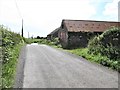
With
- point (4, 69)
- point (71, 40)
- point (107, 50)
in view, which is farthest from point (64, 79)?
point (71, 40)

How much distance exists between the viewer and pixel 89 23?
47.1 metres

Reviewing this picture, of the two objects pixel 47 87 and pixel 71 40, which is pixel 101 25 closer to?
pixel 71 40

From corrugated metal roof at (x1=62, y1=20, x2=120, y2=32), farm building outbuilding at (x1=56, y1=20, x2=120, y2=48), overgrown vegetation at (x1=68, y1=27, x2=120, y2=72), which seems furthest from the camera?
corrugated metal roof at (x1=62, y1=20, x2=120, y2=32)

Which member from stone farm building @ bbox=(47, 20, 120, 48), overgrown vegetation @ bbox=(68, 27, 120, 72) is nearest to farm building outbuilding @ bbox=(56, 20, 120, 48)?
stone farm building @ bbox=(47, 20, 120, 48)

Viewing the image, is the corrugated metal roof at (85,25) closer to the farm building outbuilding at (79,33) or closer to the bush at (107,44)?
the farm building outbuilding at (79,33)

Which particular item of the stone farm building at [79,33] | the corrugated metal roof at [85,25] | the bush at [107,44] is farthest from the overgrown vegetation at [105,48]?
the corrugated metal roof at [85,25]

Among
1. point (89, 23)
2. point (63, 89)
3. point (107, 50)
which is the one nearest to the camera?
point (63, 89)

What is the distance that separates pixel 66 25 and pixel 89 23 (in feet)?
17.4

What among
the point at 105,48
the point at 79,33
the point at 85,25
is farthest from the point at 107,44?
the point at 85,25

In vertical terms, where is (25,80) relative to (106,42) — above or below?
below

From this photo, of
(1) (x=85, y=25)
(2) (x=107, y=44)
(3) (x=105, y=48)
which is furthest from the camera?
(1) (x=85, y=25)

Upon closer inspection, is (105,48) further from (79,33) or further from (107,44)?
(79,33)

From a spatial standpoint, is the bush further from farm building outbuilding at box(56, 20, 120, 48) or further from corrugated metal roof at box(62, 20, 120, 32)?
corrugated metal roof at box(62, 20, 120, 32)

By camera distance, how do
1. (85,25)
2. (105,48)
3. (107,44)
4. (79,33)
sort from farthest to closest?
(85,25)
(79,33)
(107,44)
(105,48)
